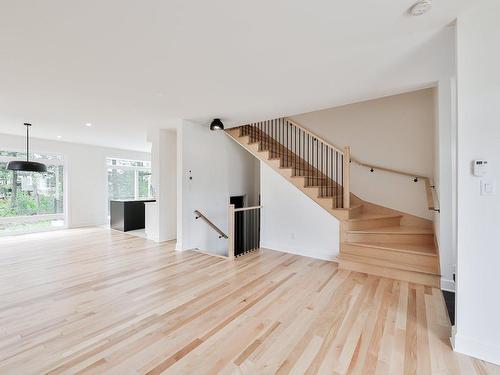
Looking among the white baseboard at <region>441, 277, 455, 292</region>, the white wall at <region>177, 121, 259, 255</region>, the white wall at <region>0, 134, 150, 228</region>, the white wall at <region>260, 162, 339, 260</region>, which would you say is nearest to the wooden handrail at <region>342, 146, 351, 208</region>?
the white wall at <region>260, 162, 339, 260</region>

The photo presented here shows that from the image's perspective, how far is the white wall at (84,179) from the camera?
713 cm

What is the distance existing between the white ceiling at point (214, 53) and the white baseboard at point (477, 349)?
251 centimetres

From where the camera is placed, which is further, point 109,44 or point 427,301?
point 427,301

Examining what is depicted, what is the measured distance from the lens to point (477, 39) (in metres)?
1.80

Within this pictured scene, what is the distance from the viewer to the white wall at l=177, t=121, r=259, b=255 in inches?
193

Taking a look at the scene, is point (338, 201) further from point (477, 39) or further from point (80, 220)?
point (80, 220)

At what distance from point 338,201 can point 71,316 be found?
440 centimetres

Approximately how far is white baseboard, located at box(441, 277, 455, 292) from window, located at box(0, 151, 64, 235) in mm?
9060

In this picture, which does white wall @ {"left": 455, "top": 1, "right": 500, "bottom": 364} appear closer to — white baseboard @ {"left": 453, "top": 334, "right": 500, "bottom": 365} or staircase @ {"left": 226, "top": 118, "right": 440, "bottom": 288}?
white baseboard @ {"left": 453, "top": 334, "right": 500, "bottom": 365}

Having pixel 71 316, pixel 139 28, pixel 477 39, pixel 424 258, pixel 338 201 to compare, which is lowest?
pixel 71 316

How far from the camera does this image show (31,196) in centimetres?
664

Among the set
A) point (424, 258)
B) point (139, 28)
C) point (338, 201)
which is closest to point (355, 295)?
point (424, 258)

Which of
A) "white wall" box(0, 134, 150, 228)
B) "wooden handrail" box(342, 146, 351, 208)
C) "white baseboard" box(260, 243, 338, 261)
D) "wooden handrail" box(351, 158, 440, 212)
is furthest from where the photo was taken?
"white wall" box(0, 134, 150, 228)

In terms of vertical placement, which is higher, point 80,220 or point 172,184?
point 172,184
